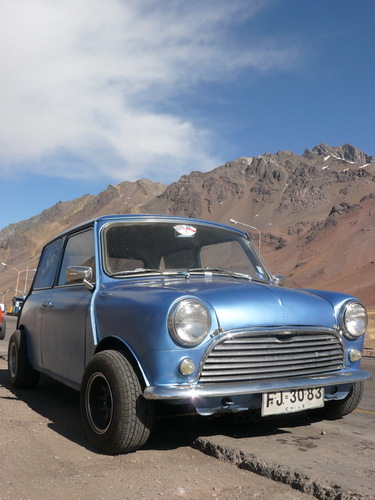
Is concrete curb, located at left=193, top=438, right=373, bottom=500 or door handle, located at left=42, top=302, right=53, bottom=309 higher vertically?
door handle, located at left=42, top=302, right=53, bottom=309

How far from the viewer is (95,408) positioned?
12.8ft

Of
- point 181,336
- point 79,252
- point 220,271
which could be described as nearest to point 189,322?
point 181,336

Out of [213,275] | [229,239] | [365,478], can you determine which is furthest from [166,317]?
[229,239]

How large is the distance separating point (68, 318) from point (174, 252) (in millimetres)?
1097

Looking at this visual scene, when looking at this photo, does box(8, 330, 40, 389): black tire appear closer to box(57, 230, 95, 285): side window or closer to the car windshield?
box(57, 230, 95, 285): side window

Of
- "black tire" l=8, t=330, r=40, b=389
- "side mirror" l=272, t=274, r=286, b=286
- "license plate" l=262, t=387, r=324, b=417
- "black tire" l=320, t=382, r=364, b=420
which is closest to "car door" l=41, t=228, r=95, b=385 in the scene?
"black tire" l=8, t=330, r=40, b=389

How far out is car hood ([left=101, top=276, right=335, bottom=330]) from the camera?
3.59 m

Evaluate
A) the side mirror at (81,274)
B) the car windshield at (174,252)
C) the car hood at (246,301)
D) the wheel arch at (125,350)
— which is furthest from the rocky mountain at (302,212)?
the wheel arch at (125,350)

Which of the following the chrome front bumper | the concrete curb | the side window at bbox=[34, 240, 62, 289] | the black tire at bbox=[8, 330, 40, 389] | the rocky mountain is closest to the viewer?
the concrete curb

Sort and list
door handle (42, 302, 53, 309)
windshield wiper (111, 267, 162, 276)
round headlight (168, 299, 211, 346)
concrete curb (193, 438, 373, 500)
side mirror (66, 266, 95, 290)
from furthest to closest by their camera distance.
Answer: door handle (42, 302, 53, 309) < windshield wiper (111, 267, 162, 276) < side mirror (66, 266, 95, 290) < round headlight (168, 299, 211, 346) < concrete curb (193, 438, 373, 500)

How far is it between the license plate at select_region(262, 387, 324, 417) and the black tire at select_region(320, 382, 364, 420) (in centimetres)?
66

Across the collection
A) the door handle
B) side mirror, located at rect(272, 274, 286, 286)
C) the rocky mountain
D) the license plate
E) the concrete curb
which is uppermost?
the rocky mountain

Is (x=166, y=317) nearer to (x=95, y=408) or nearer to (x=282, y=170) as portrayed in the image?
(x=95, y=408)

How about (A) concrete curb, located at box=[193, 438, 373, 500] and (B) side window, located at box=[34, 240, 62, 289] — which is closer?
(A) concrete curb, located at box=[193, 438, 373, 500]
